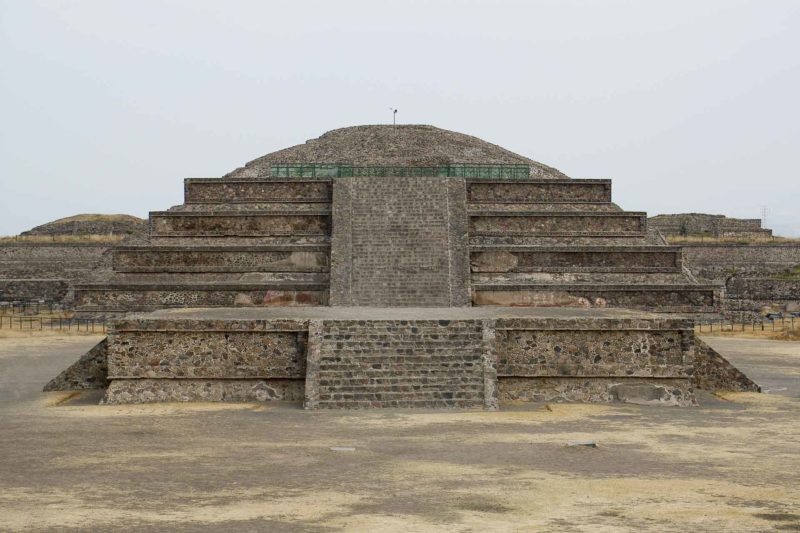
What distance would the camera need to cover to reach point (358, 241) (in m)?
26.2

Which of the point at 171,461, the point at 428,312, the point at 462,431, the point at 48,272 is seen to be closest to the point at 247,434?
the point at 171,461

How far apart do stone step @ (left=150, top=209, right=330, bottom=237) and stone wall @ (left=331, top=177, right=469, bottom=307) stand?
0.71 meters

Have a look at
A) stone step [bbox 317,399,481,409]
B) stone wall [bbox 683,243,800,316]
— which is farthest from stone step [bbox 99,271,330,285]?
stone wall [bbox 683,243,800,316]

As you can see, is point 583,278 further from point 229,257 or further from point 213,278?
point 213,278

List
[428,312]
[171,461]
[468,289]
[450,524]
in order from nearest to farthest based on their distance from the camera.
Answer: [450,524] → [171,461] → [428,312] → [468,289]

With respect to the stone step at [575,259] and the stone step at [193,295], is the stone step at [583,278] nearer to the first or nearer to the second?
the stone step at [575,259]

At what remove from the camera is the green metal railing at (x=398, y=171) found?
30.1 metres

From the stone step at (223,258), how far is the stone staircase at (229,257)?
0.03 metres

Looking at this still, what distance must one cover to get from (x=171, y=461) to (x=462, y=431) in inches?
148

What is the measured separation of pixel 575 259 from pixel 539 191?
12.9 ft

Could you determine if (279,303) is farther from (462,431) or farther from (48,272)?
(48,272)

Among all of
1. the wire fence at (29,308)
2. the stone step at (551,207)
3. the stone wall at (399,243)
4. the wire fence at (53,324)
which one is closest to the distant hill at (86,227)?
the wire fence at (29,308)

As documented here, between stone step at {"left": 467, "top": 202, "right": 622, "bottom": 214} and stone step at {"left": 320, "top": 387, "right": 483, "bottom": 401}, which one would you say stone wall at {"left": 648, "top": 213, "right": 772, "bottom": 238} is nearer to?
stone step at {"left": 467, "top": 202, "right": 622, "bottom": 214}

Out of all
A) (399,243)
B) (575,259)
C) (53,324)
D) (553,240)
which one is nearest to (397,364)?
(399,243)
